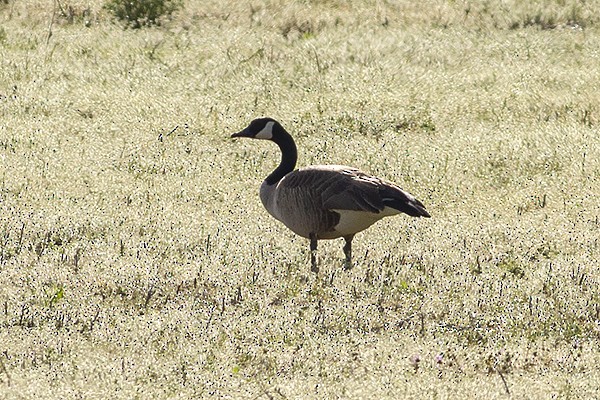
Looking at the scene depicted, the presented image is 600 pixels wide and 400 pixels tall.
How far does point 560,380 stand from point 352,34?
600 inches

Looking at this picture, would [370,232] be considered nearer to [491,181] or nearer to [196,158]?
[491,181]

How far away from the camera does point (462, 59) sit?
67.8 feet

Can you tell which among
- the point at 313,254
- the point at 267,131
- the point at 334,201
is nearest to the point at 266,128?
the point at 267,131

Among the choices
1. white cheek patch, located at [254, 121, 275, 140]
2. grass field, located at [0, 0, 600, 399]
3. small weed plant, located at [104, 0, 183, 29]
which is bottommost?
small weed plant, located at [104, 0, 183, 29]

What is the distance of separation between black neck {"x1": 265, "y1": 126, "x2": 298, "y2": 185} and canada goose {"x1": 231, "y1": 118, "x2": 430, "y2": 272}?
49 cm

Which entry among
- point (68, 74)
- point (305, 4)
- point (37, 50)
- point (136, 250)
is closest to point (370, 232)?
point (136, 250)

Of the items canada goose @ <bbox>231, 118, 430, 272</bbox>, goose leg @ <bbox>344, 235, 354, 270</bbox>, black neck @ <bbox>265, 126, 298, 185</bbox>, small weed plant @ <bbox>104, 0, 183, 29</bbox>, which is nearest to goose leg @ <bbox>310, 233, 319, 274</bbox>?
canada goose @ <bbox>231, 118, 430, 272</bbox>

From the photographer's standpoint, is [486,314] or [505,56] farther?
[505,56]

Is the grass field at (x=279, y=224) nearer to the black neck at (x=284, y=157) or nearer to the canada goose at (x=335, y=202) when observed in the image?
the canada goose at (x=335, y=202)

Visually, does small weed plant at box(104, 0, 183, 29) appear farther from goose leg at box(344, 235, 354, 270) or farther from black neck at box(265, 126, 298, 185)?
goose leg at box(344, 235, 354, 270)

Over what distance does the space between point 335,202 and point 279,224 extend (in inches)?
87.5

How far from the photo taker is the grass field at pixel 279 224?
26.8 ft

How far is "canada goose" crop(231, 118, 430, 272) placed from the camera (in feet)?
32.7

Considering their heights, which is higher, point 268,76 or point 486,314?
point 486,314
